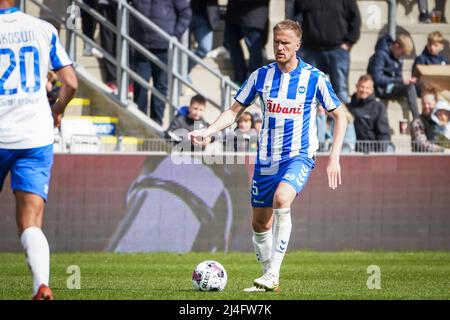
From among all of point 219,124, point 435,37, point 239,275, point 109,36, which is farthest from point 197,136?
point 435,37

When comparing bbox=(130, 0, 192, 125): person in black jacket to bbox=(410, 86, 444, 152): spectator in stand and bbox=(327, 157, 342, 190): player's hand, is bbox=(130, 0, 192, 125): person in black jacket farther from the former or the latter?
bbox=(327, 157, 342, 190): player's hand

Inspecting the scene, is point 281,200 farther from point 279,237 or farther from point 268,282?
point 268,282

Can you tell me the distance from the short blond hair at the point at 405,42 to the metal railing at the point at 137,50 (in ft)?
10.7

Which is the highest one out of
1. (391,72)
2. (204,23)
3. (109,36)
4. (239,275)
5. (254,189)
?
(204,23)

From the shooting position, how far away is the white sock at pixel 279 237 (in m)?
11.0

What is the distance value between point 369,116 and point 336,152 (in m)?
7.20

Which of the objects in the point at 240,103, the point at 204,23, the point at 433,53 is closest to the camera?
the point at 240,103

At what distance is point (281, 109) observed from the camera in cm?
1133

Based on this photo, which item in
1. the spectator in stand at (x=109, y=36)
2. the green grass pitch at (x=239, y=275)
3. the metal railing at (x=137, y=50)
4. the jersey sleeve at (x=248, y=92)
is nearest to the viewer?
the green grass pitch at (x=239, y=275)

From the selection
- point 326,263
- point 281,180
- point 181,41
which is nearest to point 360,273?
point 326,263

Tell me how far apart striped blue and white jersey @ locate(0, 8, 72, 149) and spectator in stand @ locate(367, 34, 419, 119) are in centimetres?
1116

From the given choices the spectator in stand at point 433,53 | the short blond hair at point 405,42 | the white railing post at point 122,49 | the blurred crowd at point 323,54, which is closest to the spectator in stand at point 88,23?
the blurred crowd at point 323,54

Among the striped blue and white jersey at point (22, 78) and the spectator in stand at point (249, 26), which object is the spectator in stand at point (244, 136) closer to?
the spectator in stand at point (249, 26)

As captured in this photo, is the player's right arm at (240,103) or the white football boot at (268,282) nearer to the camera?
the white football boot at (268,282)
